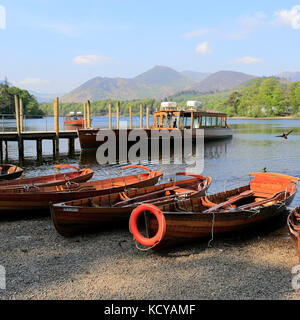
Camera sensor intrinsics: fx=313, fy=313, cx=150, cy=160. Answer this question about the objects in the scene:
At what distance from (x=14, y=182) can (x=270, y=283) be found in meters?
Result: 11.1

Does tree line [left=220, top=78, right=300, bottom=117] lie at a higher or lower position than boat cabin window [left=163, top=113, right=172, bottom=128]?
higher

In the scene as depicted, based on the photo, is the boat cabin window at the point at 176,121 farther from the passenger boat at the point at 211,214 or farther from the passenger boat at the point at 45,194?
the passenger boat at the point at 211,214

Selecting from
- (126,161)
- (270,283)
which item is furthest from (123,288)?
(126,161)

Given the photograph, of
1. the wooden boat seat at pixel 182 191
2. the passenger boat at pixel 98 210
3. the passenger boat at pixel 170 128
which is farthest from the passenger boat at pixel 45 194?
the passenger boat at pixel 170 128

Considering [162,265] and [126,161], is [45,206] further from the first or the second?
[126,161]

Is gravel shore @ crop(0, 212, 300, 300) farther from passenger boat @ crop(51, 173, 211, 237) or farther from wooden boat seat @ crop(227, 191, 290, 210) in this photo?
wooden boat seat @ crop(227, 191, 290, 210)

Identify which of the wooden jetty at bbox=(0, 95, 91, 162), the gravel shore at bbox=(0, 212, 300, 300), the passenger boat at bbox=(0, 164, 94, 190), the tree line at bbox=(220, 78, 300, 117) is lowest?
the gravel shore at bbox=(0, 212, 300, 300)

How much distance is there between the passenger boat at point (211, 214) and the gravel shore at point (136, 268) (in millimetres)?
480

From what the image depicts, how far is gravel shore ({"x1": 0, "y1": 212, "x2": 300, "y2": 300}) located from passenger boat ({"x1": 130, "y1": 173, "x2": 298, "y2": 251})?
0.48 metres

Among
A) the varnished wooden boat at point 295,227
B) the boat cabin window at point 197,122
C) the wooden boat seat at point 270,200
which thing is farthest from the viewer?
the boat cabin window at point 197,122

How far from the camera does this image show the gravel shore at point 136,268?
23.0 ft

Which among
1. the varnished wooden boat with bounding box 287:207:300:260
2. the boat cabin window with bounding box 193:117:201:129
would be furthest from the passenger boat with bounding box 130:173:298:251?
the boat cabin window with bounding box 193:117:201:129

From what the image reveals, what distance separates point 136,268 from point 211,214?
112 inches

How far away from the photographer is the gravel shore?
702 cm
